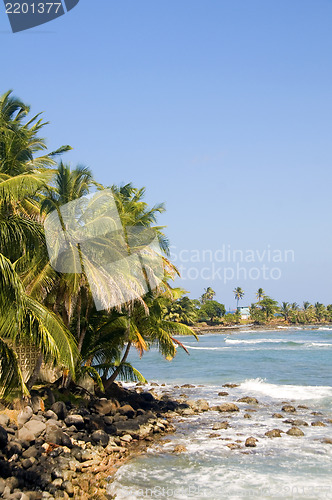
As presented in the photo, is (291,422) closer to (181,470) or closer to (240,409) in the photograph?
(240,409)

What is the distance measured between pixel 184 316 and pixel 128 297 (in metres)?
70.8

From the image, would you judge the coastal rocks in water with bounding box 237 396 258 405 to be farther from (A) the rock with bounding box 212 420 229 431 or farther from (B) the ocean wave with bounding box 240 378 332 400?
(A) the rock with bounding box 212 420 229 431

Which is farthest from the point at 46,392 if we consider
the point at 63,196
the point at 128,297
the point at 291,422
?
the point at 291,422

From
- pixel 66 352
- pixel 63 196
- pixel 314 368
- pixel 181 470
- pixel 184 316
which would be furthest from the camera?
pixel 184 316

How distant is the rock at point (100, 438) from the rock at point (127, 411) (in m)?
3.14

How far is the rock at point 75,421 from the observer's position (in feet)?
44.6

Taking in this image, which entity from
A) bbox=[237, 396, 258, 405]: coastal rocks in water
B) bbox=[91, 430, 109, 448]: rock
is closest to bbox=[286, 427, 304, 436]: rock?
bbox=[237, 396, 258, 405]: coastal rocks in water

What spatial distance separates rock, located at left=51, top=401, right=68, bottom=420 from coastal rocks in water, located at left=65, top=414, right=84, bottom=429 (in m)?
0.14

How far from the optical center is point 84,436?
13172mm

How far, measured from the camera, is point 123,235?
15508 mm

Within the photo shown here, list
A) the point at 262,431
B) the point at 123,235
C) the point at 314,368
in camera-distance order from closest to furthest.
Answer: the point at 123,235
the point at 262,431
the point at 314,368

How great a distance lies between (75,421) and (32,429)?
2.07 metres

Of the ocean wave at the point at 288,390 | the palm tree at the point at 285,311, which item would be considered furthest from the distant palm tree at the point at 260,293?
the ocean wave at the point at 288,390

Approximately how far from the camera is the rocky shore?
10086 mm
